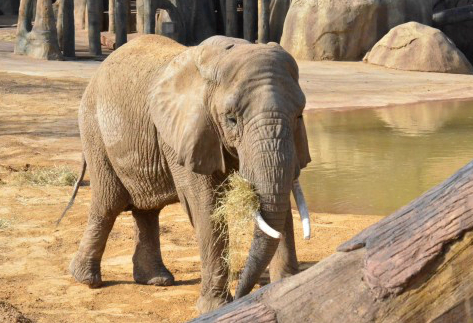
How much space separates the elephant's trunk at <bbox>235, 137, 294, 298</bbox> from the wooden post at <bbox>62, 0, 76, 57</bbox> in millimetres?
16248

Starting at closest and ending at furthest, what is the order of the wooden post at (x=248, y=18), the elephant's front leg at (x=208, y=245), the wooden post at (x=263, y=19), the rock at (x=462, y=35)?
the elephant's front leg at (x=208, y=245) < the wooden post at (x=263, y=19) < the wooden post at (x=248, y=18) < the rock at (x=462, y=35)

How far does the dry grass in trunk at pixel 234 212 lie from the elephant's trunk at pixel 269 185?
0.05 m

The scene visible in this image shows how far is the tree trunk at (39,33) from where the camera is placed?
1909 cm

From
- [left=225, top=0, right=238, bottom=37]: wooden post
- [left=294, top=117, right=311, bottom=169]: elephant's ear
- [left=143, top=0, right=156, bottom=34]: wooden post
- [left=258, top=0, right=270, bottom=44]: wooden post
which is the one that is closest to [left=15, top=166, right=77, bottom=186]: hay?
[left=294, top=117, right=311, bottom=169]: elephant's ear

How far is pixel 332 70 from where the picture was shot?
18578 millimetres

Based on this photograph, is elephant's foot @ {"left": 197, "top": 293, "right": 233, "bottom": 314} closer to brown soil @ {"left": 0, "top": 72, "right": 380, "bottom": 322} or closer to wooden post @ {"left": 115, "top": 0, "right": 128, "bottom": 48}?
brown soil @ {"left": 0, "top": 72, "right": 380, "bottom": 322}

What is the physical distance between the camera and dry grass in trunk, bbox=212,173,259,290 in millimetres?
4234

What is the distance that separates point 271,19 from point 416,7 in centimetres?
345

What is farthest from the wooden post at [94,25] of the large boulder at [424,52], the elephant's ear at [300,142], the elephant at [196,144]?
the elephant's ear at [300,142]

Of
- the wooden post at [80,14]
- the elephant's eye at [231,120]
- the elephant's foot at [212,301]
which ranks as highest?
the elephant's eye at [231,120]

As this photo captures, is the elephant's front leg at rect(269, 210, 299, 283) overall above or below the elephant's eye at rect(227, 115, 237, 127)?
below

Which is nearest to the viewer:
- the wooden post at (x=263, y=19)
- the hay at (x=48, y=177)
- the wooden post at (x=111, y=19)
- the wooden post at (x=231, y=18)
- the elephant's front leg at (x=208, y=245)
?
the elephant's front leg at (x=208, y=245)

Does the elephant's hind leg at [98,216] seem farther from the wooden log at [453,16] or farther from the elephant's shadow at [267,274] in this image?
the wooden log at [453,16]

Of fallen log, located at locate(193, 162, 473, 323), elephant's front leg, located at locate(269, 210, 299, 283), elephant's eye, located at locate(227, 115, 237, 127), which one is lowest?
elephant's front leg, located at locate(269, 210, 299, 283)
